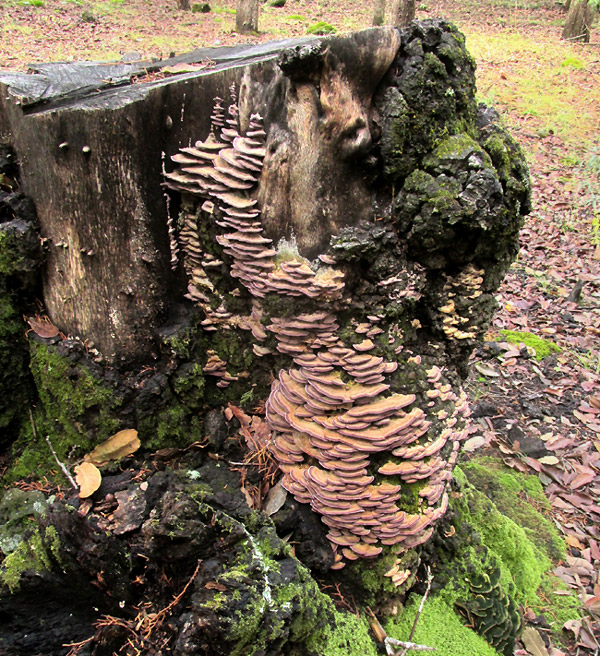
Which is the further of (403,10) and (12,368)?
(403,10)

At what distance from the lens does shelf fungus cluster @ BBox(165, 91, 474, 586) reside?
2771 mm

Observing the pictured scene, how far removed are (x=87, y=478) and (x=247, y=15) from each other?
801 inches

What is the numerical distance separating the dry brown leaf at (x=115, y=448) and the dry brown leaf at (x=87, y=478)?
11 centimetres

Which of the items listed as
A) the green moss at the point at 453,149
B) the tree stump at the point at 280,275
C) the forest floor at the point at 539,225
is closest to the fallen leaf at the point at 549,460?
the forest floor at the point at 539,225

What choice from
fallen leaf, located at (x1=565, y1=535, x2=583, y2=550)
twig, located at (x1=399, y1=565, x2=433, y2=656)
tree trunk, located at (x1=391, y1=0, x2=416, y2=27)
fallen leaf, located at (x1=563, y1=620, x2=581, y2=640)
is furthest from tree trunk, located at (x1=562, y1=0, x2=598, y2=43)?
twig, located at (x1=399, y1=565, x2=433, y2=656)

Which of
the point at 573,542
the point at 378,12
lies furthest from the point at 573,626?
the point at 378,12

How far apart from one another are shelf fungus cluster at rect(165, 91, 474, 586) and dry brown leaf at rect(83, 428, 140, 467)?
3.02 ft

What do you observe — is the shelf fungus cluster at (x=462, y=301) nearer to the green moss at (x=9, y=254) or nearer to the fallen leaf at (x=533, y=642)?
the fallen leaf at (x=533, y=642)

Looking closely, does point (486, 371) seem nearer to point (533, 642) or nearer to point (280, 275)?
point (533, 642)

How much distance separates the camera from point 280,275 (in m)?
2.77

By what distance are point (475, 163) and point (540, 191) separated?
9.25 meters

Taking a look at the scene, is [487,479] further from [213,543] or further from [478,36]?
[478,36]

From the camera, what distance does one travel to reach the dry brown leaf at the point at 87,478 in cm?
275

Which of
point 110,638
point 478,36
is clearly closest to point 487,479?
point 110,638
